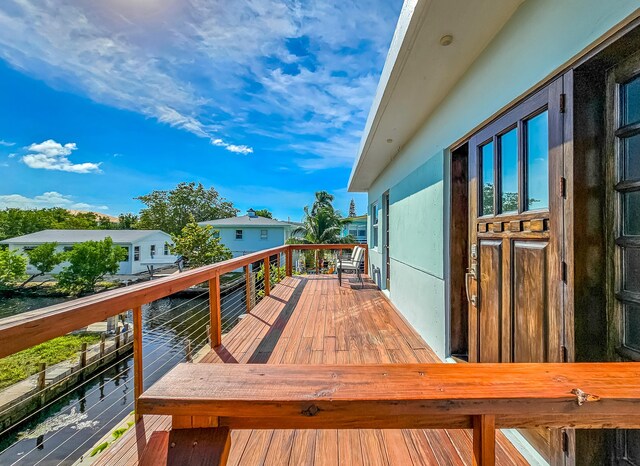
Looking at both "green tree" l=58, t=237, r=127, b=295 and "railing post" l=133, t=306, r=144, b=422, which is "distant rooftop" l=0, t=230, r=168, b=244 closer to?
"green tree" l=58, t=237, r=127, b=295

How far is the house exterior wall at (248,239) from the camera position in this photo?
19.9 metres

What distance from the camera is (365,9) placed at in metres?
3.05

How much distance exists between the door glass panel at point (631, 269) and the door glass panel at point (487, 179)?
2.90 ft

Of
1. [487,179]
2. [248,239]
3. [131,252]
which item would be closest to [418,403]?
[487,179]

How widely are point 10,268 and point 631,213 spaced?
24342 mm

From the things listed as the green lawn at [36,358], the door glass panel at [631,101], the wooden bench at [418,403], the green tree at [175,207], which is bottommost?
the green lawn at [36,358]

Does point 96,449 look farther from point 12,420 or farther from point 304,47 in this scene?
point 12,420

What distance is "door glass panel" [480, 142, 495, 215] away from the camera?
1.96m

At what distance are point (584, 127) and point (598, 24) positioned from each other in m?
0.40

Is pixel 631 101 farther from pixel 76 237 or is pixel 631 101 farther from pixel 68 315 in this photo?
pixel 76 237

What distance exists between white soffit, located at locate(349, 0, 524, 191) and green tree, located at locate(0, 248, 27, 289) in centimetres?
2266

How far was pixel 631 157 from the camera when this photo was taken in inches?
42.7

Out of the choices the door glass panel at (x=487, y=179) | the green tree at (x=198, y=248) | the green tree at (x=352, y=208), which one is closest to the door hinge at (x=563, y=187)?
the door glass panel at (x=487, y=179)

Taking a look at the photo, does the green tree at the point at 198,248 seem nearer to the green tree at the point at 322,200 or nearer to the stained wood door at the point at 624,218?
the green tree at the point at 322,200
